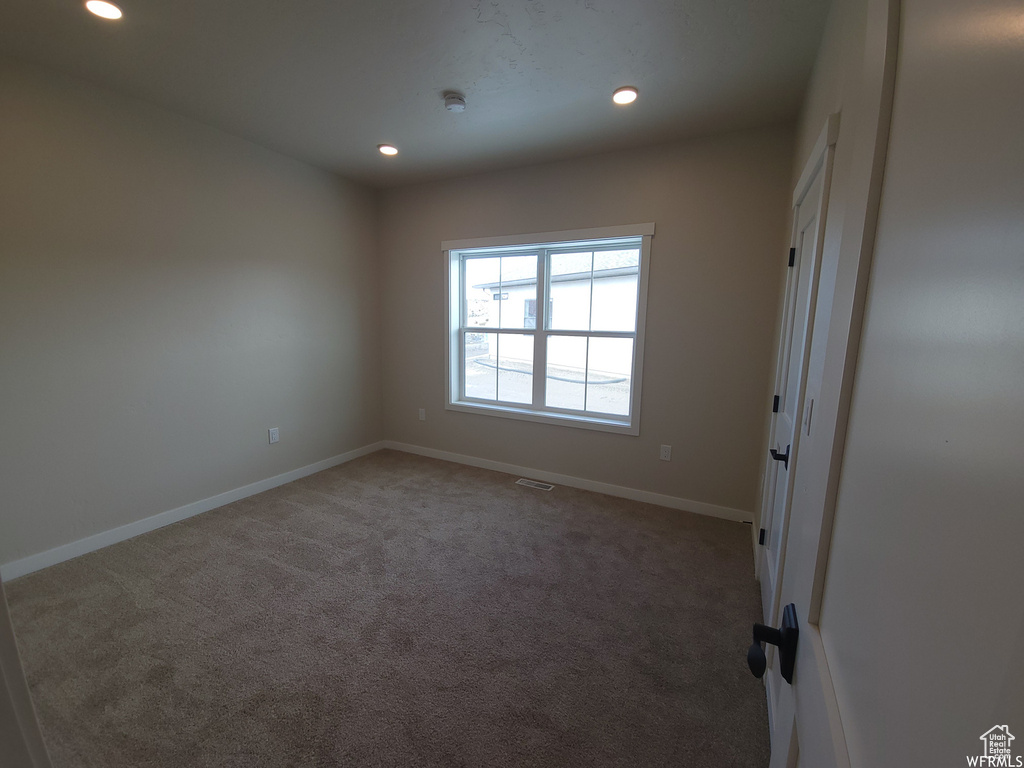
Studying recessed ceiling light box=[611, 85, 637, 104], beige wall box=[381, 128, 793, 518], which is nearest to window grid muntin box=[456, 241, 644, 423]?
beige wall box=[381, 128, 793, 518]

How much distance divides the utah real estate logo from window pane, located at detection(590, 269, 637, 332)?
3.14m

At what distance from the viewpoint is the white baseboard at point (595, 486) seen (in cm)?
307

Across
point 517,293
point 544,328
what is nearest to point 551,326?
point 544,328

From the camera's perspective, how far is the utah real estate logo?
0.78ft

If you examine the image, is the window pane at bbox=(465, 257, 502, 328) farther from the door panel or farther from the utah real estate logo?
the utah real estate logo

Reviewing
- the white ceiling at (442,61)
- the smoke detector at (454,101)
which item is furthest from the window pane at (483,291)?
the smoke detector at (454,101)

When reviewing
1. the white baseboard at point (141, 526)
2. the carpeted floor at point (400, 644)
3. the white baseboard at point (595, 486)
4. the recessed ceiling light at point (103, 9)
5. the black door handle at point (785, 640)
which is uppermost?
the recessed ceiling light at point (103, 9)

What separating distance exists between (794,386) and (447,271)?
9.87ft

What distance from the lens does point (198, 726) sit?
1463 mm

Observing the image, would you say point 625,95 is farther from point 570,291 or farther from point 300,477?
point 300,477

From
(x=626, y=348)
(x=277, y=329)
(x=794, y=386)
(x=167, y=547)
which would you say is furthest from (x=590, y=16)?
(x=167, y=547)

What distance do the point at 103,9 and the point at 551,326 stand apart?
3.01 meters

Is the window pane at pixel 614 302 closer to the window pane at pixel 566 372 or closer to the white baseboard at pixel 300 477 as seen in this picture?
the window pane at pixel 566 372

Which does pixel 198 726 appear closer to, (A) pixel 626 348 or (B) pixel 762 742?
(B) pixel 762 742
